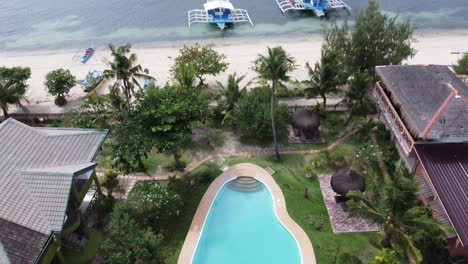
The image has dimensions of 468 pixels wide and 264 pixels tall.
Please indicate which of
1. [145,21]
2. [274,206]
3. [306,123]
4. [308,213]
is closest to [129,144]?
[274,206]

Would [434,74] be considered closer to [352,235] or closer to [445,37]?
[352,235]

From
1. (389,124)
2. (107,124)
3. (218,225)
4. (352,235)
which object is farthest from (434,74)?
(107,124)

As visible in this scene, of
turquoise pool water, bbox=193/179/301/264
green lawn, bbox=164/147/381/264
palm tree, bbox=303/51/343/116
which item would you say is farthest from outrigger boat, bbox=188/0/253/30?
turquoise pool water, bbox=193/179/301/264

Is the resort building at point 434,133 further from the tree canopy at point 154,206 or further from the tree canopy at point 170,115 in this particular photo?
the tree canopy at point 154,206

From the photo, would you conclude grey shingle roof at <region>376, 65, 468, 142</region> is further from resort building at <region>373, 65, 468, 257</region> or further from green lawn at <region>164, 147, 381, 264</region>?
green lawn at <region>164, 147, 381, 264</region>

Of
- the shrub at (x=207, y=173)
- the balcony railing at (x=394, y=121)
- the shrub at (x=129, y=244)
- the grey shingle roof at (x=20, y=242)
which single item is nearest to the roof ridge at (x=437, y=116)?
the balcony railing at (x=394, y=121)

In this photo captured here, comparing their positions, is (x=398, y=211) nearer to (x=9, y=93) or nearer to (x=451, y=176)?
(x=451, y=176)

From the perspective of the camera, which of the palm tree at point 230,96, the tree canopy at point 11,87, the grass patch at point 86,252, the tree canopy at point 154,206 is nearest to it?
the grass patch at point 86,252
